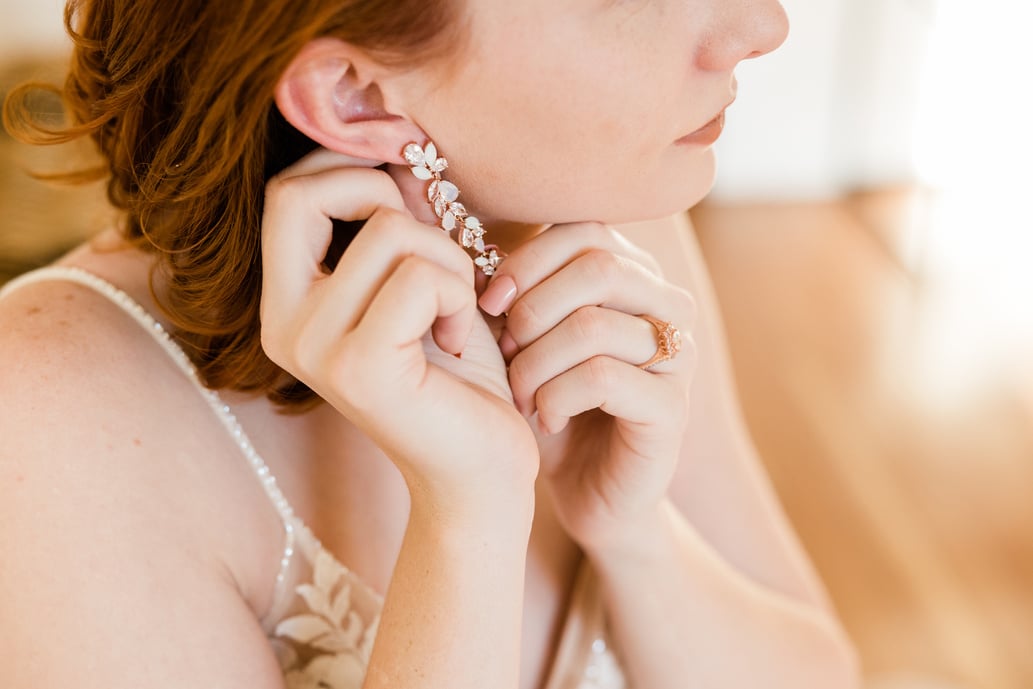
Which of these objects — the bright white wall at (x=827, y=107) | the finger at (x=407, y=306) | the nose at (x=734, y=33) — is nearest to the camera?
the finger at (x=407, y=306)

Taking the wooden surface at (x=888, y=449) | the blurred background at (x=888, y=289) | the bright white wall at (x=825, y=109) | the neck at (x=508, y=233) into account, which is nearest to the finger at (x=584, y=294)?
the neck at (x=508, y=233)

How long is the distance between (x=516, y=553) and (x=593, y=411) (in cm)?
28

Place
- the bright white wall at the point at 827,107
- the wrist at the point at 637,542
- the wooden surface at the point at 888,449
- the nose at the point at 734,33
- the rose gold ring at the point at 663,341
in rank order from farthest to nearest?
the bright white wall at the point at 827,107, the wooden surface at the point at 888,449, the wrist at the point at 637,542, the rose gold ring at the point at 663,341, the nose at the point at 734,33

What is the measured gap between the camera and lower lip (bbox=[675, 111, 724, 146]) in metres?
1.07

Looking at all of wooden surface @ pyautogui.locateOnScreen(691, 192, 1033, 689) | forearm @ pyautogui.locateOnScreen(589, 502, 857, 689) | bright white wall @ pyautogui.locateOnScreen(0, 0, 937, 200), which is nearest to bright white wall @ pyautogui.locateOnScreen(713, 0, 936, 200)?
bright white wall @ pyautogui.locateOnScreen(0, 0, 937, 200)

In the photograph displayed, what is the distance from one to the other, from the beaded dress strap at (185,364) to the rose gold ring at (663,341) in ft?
1.41

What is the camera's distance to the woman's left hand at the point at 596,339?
1.05 metres

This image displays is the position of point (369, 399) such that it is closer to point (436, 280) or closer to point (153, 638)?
point (436, 280)

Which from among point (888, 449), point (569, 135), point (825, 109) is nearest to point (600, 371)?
point (569, 135)

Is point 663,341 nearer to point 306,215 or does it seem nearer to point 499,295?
point 499,295

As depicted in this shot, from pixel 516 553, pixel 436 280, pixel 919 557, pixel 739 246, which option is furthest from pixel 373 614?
pixel 739 246

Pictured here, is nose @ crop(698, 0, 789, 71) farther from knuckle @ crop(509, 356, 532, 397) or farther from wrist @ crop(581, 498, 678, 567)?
wrist @ crop(581, 498, 678, 567)

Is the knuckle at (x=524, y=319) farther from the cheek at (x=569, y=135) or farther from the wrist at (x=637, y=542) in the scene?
the wrist at (x=637, y=542)

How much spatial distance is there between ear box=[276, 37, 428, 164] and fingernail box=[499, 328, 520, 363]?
0.68 feet
